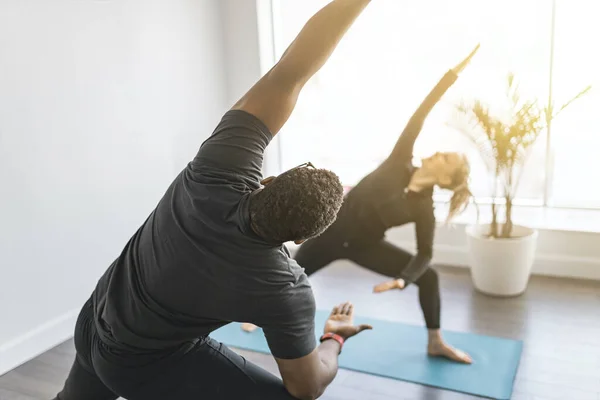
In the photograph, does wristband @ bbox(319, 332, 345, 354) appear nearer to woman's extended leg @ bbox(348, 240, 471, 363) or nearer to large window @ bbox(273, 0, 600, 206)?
woman's extended leg @ bbox(348, 240, 471, 363)

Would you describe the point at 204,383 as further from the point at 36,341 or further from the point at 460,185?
the point at 36,341

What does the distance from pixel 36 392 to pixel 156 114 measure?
1.63m

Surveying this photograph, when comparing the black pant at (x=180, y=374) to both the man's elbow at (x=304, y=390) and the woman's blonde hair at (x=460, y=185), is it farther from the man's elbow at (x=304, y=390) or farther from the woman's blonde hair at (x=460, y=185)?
the woman's blonde hair at (x=460, y=185)

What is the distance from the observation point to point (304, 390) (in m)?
1.42

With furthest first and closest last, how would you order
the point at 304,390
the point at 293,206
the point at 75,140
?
the point at 75,140
the point at 304,390
the point at 293,206

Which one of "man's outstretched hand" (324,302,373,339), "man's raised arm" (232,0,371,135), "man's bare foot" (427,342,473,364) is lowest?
"man's bare foot" (427,342,473,364)

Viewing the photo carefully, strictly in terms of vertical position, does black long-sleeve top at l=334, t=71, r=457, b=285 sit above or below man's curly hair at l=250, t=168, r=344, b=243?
below

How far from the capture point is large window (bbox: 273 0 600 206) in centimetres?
345

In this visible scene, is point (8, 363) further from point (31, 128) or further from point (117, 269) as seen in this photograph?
point (117, 269)

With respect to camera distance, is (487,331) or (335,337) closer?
(335,337)

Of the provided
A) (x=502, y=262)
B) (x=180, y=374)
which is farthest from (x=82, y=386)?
(x=502, y=262)

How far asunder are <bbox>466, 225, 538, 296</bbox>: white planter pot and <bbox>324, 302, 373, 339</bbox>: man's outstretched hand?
159cm

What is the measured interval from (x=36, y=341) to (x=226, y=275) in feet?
6.17

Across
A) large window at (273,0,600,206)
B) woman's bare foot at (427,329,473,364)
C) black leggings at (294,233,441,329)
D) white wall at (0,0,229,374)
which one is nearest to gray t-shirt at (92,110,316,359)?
black leggings at (294,233,441,329)
